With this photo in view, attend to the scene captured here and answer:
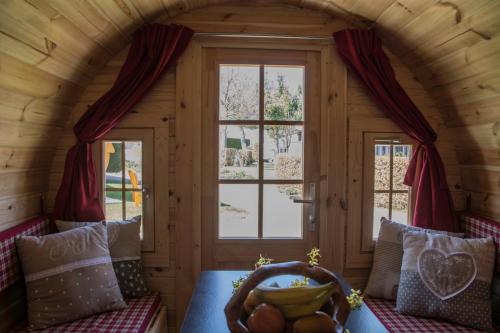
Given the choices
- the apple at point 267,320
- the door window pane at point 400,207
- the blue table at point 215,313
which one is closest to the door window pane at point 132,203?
the blue table at point 215,313

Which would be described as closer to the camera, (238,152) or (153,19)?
(153,19)

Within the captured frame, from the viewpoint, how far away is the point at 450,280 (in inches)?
71.0

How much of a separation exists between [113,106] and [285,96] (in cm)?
112

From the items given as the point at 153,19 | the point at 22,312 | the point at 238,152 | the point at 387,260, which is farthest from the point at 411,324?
the point at 153,19

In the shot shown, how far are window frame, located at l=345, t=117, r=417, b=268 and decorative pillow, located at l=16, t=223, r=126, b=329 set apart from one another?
1.53 meters

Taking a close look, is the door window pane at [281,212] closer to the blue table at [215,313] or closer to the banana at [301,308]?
the blue table at [215,313]

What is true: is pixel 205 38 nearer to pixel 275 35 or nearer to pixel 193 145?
pixel 275 35

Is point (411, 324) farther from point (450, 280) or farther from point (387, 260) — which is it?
point (387, 260)

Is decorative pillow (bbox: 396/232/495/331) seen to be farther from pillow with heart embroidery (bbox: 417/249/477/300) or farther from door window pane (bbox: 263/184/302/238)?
door window pane (bbox: 263/184/302/238)

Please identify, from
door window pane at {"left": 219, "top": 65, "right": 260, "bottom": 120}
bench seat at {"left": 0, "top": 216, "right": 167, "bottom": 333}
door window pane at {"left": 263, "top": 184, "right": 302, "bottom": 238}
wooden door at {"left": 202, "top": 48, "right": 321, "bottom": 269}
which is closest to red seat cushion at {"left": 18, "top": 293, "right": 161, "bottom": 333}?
bench seat at {"left": 0, "top": 216, "right": 167, "bottom": 333}

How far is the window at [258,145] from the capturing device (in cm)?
228

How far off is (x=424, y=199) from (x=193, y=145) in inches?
61.4

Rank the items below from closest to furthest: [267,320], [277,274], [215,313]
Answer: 1. [267,320]
2. [277,274]
3. [215,313]

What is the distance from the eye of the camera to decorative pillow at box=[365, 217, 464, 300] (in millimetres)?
2086
